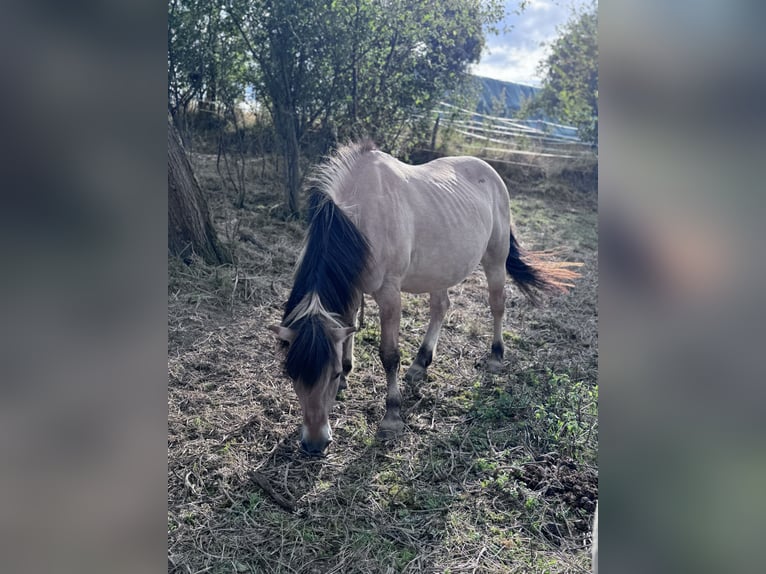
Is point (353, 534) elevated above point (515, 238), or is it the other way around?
point (515, 238)

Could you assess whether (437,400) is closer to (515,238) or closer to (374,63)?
(515,238)

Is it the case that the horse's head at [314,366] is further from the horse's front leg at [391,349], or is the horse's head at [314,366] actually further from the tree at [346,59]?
the tree at [346,59]

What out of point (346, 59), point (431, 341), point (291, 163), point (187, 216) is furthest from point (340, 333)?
point (346, 59)

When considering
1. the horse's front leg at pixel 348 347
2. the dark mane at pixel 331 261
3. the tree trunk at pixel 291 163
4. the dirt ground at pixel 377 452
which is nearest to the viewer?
the dirt ground at pixel 377 452

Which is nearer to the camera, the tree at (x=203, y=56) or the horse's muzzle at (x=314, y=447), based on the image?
the horse's muzzle at (x=314, y=447)

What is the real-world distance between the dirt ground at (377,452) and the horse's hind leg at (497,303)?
0.15m

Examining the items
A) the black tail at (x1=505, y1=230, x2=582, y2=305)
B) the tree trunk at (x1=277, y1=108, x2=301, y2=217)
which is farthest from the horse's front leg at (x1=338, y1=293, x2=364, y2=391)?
the tree trunk at (x1=277, y1=108, x2=301, y2=217)

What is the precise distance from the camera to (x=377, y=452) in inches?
112

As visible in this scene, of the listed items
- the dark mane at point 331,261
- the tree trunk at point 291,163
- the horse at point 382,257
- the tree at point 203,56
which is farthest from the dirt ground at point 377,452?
the tree at point 203,56

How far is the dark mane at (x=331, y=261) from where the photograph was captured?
2.69m

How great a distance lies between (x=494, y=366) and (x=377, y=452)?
1.45 m
